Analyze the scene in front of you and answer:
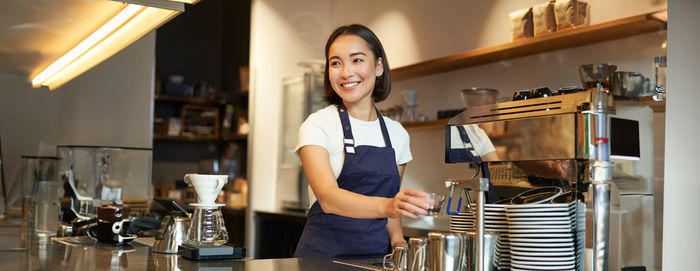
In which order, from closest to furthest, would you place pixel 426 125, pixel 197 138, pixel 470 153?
pixel 470 153, pixel 426 125, pixel 197 138

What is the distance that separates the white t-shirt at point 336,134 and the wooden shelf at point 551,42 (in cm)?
122

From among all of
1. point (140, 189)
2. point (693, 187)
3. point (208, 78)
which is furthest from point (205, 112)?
point (693, 187)

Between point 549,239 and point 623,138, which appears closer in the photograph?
point 549,239

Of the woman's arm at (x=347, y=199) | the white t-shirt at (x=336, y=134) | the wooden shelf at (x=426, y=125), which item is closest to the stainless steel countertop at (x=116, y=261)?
the woman's arm at (x=347, y=199)

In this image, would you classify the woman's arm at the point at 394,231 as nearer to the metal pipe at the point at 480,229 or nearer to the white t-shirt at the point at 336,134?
the white t-shirt at the point at 336,134

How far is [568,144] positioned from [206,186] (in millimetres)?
920

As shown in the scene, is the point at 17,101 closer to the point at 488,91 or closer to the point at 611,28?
the point at 488,91

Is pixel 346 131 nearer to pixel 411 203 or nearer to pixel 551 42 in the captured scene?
pixel 411 203

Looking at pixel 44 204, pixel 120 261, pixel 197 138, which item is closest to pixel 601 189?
pixel 120 261

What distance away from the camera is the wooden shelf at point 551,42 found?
2793 millimetres

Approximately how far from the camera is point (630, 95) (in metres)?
2.58

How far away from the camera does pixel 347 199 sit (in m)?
1.74

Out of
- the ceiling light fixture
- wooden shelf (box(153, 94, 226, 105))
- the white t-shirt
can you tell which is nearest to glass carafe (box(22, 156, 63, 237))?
the ceiling light fixture

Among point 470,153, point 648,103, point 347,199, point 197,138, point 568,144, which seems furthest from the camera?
point 197,138
